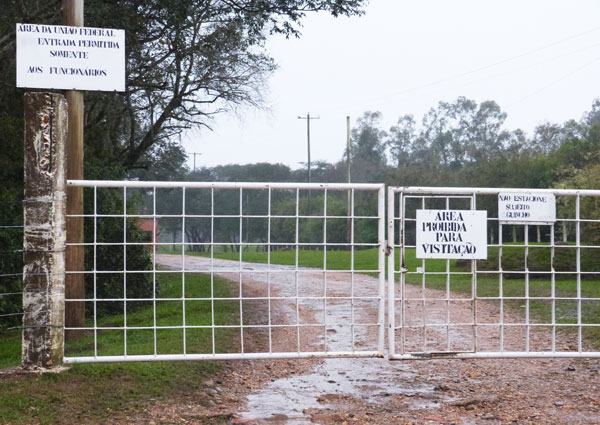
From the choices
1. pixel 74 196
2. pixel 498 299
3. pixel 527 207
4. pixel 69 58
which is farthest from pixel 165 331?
pixel 527 207

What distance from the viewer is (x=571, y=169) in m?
38.5

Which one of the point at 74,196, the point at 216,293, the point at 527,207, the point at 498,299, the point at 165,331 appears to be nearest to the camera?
the point at 527,207

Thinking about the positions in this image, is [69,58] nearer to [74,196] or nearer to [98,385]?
[74,196]

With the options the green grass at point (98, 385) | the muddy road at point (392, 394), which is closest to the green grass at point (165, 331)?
the green grass at point (98, 385)

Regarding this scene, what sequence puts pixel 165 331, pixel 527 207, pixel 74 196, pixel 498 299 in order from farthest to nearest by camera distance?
pixel 165 331 → pixel 74 196 → pixel 498 299 → pixel 527 207

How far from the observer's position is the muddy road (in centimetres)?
588

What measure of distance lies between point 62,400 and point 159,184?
201 cm

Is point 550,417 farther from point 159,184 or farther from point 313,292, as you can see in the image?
point 313,292

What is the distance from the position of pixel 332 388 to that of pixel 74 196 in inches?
160

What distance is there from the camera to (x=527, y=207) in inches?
269

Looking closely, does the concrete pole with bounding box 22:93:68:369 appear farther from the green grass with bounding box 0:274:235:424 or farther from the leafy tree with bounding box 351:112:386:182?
the leafy tree with bounding box 351:112:386:182

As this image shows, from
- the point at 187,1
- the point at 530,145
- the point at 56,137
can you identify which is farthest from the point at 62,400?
the point at 530,145

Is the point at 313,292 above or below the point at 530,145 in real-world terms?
below

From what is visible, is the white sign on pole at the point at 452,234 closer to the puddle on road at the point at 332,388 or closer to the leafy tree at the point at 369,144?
the puddle on road at the point at 332,388
